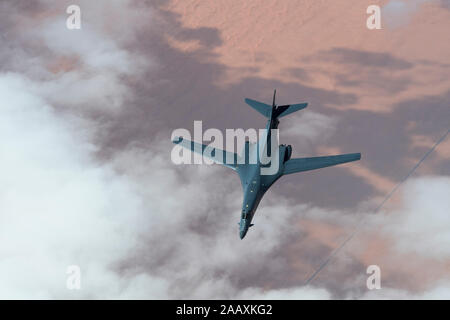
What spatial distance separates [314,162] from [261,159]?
8344mm

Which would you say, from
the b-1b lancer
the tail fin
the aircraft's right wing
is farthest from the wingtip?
the aircraft's right wing

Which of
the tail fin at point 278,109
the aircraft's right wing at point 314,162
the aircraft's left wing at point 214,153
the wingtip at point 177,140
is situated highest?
the tail fin at point 278,109

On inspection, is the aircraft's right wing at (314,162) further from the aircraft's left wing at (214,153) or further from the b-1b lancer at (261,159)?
the aircraft's left wing at (214,153)

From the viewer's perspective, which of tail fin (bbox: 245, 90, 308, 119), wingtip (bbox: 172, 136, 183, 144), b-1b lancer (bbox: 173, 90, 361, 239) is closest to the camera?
b-1b lancer (bbox: 173, 90, 361, 239)

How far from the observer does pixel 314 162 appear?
185ft

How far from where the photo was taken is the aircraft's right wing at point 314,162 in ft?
184

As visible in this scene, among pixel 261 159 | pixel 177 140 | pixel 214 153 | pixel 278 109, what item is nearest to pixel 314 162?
pixel 261 159

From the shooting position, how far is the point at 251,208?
50.6 metres

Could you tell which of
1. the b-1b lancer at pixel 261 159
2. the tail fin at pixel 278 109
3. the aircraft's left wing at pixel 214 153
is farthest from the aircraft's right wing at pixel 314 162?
the aircraft's left wing at pixel 214 153

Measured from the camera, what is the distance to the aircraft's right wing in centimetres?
5594

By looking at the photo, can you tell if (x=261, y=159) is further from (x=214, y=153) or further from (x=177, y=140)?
(x=177, y=140)

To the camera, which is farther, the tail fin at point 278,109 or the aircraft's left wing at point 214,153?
the aircraft's left wing at point 214,153

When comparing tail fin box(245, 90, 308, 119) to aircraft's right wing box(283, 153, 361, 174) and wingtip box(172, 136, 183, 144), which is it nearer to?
aircraft's right wing box(283, 153, 361, 174)

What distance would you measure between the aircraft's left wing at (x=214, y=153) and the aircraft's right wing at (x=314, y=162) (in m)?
7.34
